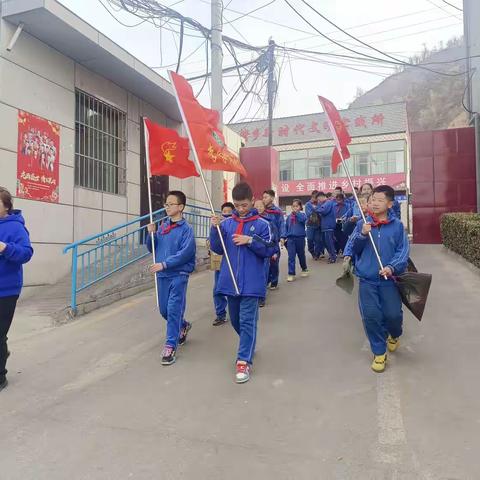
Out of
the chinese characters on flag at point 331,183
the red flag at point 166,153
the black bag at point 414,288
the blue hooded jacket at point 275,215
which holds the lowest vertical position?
the black bag at point 414,288

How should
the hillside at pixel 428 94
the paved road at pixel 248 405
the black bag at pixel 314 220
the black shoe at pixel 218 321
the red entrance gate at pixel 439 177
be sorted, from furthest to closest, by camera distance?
the hillside at pixel 428 94, the red entrance gate at pixel 439 177, the black bag at pixel 314 220, the black shoe at pixel 218 321, the paved road at pixel 248 405

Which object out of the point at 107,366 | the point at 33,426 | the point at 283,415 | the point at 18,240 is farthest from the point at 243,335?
the point at 18,240

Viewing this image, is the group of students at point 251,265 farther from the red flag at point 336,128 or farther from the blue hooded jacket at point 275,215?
the blue hooded jacket at point 275,215

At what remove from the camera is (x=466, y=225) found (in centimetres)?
867

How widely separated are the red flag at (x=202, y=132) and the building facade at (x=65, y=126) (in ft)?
11.0

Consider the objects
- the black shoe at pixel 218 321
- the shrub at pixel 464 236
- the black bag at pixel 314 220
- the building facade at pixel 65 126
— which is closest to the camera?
the black shoe at pixel 218 321

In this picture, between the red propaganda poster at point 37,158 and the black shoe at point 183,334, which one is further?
the red propaganda poster at point 37,158

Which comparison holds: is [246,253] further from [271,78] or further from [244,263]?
[271,78]

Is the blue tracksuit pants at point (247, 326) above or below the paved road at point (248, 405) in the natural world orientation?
above

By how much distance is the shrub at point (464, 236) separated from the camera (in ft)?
25.4

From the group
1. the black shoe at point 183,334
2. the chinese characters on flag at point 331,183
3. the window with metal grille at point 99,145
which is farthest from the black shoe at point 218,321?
the chinese characters on flag at point 331,183

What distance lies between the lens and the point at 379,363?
3.74m

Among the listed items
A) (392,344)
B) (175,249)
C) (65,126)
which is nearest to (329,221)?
(65,126)

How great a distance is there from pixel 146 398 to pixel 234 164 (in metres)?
2.54
